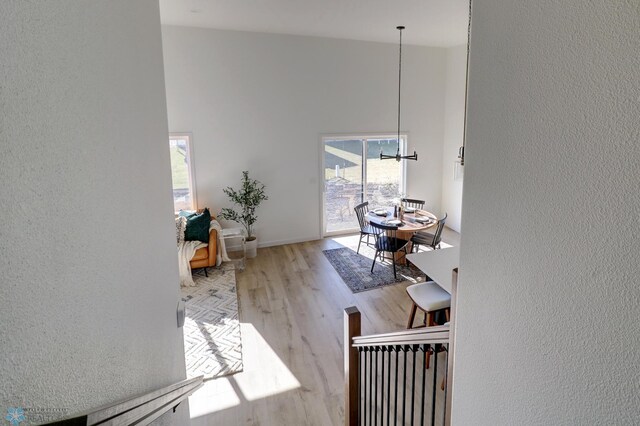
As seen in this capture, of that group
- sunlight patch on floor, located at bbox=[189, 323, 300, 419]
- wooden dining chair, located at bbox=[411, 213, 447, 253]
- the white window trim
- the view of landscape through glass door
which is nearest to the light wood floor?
sunlight patch on floor, located at bbox=[189, 323, 300, 419]

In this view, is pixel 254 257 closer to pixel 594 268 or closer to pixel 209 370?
pixel 209 370

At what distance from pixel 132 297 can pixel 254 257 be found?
5.38 metres

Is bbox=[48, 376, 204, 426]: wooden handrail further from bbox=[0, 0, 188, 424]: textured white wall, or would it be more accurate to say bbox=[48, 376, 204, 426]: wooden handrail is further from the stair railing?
the stair railing

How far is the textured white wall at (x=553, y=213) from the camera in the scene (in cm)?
73

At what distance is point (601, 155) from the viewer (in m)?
0.76

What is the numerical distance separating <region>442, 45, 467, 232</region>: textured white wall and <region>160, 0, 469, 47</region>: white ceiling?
0.79m

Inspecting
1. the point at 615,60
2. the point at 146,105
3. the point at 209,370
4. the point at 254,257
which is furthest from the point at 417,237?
the point at 615,60

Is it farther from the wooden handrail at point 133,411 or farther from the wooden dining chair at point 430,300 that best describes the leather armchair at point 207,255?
the wooden handrail at point 133,411

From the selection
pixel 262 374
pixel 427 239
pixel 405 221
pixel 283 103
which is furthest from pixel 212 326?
pixel 283 103

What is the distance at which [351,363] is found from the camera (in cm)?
254

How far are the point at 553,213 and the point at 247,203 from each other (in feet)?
19.4

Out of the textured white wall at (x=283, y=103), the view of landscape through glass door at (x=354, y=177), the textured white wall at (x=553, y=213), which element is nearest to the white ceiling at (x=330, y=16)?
the textured white wall at (x=283, y=103)

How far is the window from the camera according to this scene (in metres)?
6.28

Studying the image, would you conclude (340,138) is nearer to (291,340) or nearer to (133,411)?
(291,340)
